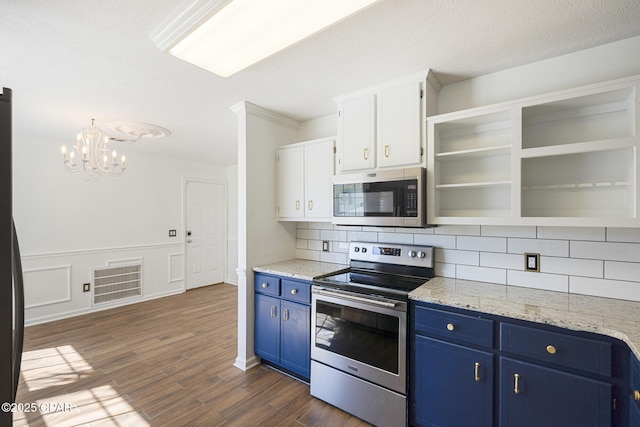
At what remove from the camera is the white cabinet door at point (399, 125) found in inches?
85.0

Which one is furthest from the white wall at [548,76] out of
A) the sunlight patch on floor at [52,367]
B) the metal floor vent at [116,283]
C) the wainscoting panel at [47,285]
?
the wainscoting panel at [47,285]

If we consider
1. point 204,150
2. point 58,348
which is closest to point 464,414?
point 58,348

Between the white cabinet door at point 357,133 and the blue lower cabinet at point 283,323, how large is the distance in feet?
3.54

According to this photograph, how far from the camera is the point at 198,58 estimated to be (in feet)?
6.34

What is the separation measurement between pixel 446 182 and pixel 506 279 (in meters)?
0.80

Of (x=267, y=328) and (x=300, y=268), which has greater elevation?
(x=300, y=268)

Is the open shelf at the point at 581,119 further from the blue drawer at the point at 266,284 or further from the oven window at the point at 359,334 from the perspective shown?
the blue drawer at the point at 266,284

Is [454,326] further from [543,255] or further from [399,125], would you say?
[399,125]

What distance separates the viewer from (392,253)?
2.48 m

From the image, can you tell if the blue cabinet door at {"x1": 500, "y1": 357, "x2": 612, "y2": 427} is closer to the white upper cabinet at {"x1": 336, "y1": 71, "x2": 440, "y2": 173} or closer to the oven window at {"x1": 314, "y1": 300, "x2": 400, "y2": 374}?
the oven window at {"x1": 314, "y1": 300, "x2": 400, "y2": 374}

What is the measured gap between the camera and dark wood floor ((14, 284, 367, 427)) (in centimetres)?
208

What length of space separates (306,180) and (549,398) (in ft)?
7.38

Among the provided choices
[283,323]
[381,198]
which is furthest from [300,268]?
[381,198]

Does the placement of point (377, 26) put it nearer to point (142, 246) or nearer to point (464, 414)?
point (464, 414)
